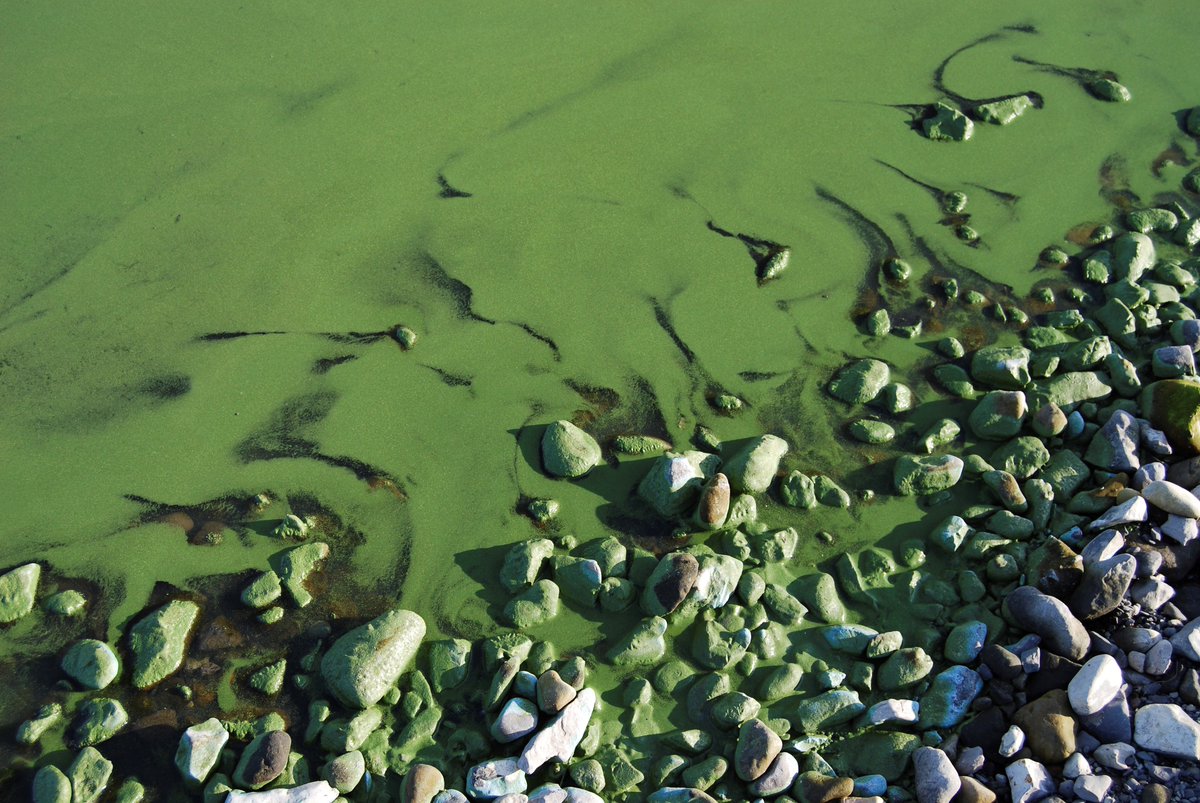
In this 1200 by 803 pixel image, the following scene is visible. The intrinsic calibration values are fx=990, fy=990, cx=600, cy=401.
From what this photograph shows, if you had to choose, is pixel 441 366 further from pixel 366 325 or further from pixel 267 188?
pixel 267 188

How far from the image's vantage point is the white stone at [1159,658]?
207 centimetres

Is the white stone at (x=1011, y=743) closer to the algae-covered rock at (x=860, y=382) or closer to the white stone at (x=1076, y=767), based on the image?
the white stone at (x=1076, y=767)

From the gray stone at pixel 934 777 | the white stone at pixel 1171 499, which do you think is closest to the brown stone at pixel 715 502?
the gray stone at pixel 934 777

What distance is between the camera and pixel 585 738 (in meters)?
2.04

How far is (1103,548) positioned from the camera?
227cm

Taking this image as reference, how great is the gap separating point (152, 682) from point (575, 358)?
127 centimetres

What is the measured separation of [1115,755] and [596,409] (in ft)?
4.53

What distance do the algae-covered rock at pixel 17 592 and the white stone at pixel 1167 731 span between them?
2367 millimetres

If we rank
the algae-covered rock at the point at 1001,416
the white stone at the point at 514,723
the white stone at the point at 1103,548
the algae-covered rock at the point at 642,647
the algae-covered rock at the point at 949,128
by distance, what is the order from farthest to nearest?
the algae-covered rock at the point at 949,128, the algae-covered rock at the point at 1001,416, the white stone at the point at 1103,548, the algae-covered rock at the point at 642,647, the white stone at the point at 514,723

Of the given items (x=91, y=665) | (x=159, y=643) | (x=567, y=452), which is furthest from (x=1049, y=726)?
(x=91, y=665)

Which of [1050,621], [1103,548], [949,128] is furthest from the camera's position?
[949,128]

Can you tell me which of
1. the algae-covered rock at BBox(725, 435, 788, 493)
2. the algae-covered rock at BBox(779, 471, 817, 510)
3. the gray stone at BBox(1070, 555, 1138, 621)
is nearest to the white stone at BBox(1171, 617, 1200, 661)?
the gray stone at BBox(1070, 555, 1138, 621)

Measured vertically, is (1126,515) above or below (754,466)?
below

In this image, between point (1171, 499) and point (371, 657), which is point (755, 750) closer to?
point (371, 657)
